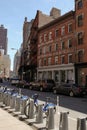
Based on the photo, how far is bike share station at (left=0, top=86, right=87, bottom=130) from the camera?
311 inches

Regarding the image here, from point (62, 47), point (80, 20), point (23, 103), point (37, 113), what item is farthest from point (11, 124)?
point (62, 47)

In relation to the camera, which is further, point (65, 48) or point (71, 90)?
point (65, 48)

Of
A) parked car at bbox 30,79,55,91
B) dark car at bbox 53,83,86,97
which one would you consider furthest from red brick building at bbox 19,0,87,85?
dark car at bbox 53,83,86,97

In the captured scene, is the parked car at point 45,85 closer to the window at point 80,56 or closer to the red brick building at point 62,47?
the red brick building at point 62,47

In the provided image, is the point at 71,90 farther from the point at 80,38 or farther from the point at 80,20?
the point at 80,20

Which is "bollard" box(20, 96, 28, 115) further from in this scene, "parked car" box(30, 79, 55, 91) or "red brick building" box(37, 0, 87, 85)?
"red brick building" box(37, 0, 87, 85)

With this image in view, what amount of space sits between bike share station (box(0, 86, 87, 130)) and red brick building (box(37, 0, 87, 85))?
87.4 ft

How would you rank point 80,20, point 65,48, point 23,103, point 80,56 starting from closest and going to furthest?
point 23,103
point 80,56
point 80,20
point 65,48

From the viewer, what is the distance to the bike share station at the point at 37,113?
7.91 m

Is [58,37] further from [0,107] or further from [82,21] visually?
[0,107]

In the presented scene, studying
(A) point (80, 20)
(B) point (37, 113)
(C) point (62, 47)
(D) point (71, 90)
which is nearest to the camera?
(B) point (37, 113)

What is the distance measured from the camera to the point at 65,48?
45438 millimetres

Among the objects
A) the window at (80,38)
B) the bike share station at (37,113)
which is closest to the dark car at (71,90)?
the window at (80,38)

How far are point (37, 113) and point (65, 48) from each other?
118 ft
